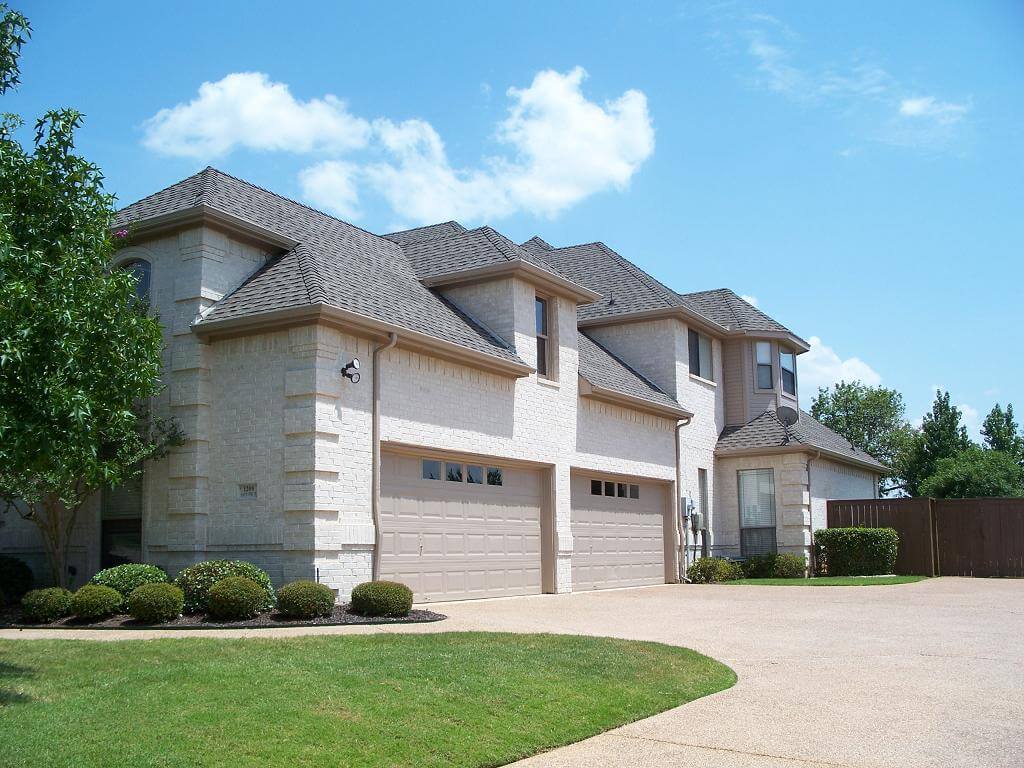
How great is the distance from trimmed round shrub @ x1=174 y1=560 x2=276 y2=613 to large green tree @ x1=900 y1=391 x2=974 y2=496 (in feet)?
141

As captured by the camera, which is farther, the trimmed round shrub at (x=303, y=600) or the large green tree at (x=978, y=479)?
the large green tree at (x=978, y=479)

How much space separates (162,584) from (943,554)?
23.4 meters

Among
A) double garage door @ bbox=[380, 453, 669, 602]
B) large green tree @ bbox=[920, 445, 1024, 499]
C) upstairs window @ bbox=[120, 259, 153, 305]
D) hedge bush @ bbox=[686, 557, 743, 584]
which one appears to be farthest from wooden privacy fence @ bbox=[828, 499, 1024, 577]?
upstairs window @ bbox=[120, 259, 153, 305]

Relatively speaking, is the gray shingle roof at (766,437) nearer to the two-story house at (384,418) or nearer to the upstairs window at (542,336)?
the two-story house at (384,418)

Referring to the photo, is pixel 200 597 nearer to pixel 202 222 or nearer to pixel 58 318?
pixel 202 222

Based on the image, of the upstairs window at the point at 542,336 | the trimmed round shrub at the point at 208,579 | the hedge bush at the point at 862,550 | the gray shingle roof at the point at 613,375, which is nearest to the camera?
the trimmed round shrub at the point at 208,579

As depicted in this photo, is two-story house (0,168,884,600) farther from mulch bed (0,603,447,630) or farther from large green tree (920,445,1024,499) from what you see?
large green tree (920,445,1024,499)

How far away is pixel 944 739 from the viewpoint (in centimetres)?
766

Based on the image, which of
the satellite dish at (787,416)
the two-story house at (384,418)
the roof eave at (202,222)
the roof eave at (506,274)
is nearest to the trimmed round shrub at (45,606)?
the two-story house at (384,418)

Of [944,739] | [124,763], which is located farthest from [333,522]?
[944,739]

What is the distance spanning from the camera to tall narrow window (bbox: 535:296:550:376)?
22.0 m

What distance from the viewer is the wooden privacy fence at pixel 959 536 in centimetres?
2856

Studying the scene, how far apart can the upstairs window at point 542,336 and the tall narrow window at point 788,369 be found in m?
12.2

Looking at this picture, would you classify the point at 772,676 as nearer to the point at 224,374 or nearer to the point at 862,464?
the point at 224,374
